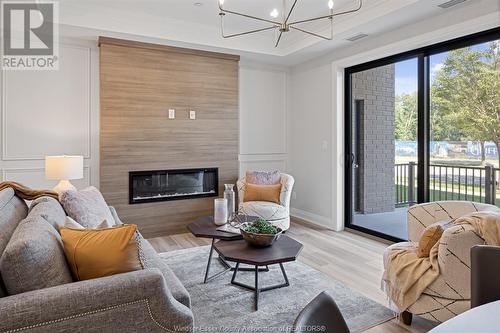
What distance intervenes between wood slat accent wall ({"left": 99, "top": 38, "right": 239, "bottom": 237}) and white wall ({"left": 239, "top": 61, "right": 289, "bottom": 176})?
0.35 metres

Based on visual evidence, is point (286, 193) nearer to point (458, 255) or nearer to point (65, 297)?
point (458, 255)

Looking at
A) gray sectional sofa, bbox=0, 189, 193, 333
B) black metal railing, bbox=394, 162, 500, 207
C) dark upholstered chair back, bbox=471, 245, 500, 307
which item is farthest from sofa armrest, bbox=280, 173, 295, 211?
dark upholstered chair back, bbox=471, 245, 500, 307

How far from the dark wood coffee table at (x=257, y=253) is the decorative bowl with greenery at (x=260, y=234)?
0.05m

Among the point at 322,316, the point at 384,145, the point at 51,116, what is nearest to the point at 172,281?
the point at 322,316

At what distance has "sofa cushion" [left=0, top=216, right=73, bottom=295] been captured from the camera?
122 centimetres

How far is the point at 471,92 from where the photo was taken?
11.0ft

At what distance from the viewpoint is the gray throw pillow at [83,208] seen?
2281 mm

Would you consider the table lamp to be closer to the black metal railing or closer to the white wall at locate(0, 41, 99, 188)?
the white wall at locate(0, 41, 99, 188)

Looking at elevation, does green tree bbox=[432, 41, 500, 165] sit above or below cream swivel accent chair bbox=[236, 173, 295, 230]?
above

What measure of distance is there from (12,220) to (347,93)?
14.0 feet

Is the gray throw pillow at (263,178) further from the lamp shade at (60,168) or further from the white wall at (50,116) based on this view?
the lamp shade at (60,168)

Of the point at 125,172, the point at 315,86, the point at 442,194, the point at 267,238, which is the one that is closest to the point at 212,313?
the point at 267,238

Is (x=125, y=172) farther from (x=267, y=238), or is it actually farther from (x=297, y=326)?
(x=297, y=326)

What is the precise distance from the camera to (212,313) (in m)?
2.40
